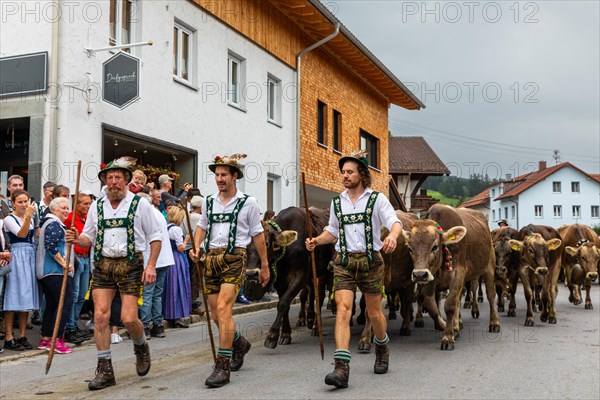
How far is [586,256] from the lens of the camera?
15219mm

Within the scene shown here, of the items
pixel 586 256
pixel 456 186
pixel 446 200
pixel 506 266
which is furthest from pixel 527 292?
pixel 456 186

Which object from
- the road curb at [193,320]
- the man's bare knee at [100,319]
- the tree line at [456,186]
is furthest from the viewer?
the tree line at [456,186]

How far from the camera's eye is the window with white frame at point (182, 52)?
49.9ft

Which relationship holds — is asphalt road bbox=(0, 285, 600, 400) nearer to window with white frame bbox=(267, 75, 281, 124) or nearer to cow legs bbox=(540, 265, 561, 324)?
cow legs bbox=(540, 265, 561, 324)

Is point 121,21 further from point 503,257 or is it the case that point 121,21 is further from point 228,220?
point 503,257

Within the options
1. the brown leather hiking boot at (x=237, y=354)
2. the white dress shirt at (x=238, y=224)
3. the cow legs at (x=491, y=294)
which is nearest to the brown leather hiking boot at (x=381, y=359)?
the brown leather hiking boot at (x=237, y=354)

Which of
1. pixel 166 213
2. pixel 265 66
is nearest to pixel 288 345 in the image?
pixel 166 213

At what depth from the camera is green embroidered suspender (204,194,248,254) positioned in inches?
260

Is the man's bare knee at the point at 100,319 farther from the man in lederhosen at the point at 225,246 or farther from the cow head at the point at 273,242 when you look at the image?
the cow head at the point at 273,242

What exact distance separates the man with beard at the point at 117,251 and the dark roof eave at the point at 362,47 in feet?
45.5

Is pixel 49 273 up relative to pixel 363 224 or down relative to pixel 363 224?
down

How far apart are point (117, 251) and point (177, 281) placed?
13.7 ft

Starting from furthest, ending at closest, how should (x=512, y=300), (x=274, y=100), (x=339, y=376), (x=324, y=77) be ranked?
(x=324, y=77) < (x=274, y=100) < (x=512, y=300) < (x=339, y=376)

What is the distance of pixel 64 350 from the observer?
8344mm
